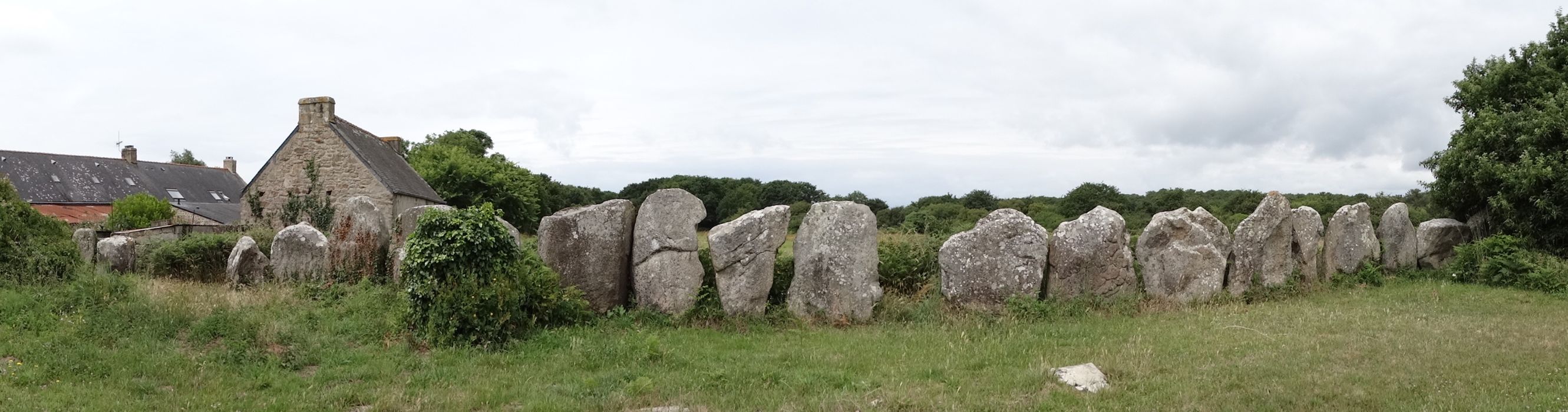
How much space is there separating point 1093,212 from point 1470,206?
10166 mm

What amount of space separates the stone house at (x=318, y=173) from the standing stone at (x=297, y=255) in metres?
13.4

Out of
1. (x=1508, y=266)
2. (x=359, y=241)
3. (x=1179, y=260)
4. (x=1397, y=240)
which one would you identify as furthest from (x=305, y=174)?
(x=1508, y=266)

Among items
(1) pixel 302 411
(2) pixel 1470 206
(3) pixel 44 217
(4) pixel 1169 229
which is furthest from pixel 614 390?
(2) pixel 1470 206

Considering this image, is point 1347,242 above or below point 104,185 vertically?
below

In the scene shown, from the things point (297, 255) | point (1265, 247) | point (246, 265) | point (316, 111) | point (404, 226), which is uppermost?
point (316, 111)

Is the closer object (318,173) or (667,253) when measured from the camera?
(667,253)

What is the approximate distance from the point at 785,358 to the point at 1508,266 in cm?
1355

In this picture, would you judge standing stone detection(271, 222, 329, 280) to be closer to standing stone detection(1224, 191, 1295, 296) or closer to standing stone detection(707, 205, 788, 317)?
standing stone detection(707, 205, 788, 317)

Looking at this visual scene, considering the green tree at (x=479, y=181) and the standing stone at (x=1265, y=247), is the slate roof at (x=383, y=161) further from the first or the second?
the standing stone at (x=1265, y=247)

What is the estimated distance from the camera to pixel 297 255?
49.8 feet

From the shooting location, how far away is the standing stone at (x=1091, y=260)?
12938 mm

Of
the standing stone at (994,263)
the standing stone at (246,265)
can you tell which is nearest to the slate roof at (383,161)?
the standing stone at (246,265)

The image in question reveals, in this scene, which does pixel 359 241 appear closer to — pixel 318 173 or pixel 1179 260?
pixel 1179 260

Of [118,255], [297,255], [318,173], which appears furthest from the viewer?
[318,173]
